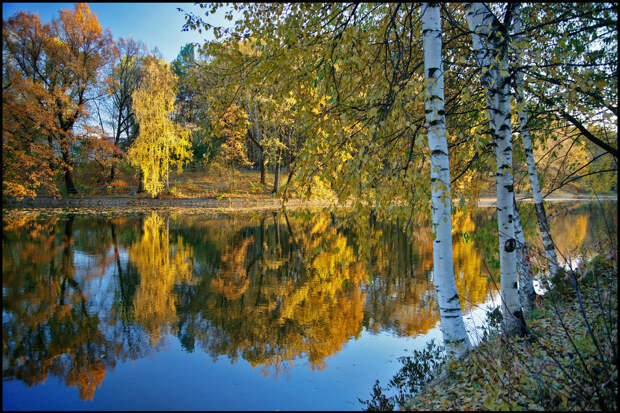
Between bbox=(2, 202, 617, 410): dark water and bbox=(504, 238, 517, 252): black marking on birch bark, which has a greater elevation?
bbox=(504, 238, 517, 252): black marking on birch bark

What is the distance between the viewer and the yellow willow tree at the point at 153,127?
29.0 metres

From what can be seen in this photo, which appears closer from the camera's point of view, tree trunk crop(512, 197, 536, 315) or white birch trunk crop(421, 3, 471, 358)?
white birch trunk crop(421, 3, 471, 358)

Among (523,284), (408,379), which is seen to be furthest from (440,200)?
(523,284)

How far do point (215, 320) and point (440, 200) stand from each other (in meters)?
5.32

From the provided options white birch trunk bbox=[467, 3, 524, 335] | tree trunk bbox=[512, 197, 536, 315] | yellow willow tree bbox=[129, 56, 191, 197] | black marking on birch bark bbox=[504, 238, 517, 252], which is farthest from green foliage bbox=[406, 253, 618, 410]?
yellow willow tree bbox=[129, 56, 191, 197]

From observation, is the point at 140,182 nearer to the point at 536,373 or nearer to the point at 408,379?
the point at 408,379

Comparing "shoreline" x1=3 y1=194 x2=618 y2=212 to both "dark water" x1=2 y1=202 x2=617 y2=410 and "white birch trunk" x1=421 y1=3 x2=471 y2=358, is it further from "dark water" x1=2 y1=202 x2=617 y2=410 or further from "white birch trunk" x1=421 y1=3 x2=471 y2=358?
"white birch trunk" x1=421 y1=3 x2=471 y2=358

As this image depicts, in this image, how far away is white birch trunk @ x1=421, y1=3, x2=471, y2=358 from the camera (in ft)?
15.2

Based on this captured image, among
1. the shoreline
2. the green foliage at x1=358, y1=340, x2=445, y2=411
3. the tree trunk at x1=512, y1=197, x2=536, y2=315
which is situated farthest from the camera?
the shoreline

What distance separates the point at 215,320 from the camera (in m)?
7.80

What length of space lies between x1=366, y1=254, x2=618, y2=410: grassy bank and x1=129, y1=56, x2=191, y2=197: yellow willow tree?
2771 cm

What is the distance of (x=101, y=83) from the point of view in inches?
1264

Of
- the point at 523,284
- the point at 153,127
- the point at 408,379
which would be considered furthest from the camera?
the point at 153,127

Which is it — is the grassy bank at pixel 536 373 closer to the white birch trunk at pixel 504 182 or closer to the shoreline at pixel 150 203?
the white birch trunk at pixel 504 182
